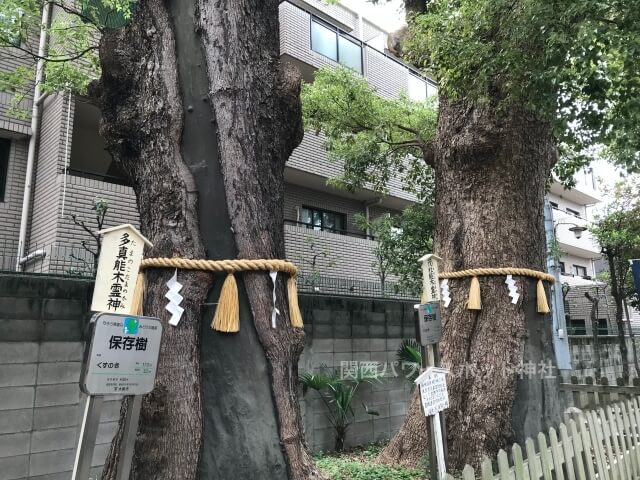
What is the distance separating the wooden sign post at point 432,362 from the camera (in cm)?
409

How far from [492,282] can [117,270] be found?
13.0 ft

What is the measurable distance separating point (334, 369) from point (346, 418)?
0.71 metres

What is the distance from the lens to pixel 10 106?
32.0ft

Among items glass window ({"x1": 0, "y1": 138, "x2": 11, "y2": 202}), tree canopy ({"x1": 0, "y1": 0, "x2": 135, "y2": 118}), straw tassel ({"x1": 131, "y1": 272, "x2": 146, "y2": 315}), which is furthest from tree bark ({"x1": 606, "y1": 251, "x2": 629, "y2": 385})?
glass window ({"x1": 0, "y1": 138, "x2": 11, "y2": 202})

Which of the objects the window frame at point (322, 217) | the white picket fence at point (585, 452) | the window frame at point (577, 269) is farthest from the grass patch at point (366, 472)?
the window frame at point (577, 269)

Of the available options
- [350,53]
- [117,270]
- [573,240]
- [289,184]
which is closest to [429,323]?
[117,270]

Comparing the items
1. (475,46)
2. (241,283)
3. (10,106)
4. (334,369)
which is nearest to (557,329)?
(334,369)

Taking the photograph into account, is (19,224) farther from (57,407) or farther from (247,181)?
(247,181)

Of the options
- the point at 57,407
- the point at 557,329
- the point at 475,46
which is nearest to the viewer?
the point at 57,407

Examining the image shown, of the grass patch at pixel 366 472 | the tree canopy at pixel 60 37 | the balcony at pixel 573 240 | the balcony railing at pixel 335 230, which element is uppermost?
the balcony at pixel 573 240

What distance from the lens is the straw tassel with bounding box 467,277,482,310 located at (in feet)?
17.9

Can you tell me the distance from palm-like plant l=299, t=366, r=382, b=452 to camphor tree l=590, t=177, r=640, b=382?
1048 centimetres

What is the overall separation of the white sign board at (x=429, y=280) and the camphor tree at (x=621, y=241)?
12432 millimetres

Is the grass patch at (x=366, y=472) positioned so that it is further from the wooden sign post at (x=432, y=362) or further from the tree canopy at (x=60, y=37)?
the tree canopy at (x=60, y=37)
